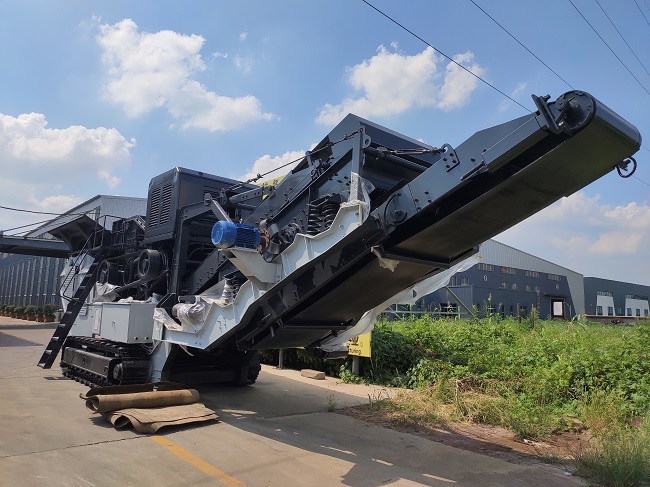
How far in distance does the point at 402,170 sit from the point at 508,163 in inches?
61.3

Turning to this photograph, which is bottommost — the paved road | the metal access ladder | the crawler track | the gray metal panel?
the paved road

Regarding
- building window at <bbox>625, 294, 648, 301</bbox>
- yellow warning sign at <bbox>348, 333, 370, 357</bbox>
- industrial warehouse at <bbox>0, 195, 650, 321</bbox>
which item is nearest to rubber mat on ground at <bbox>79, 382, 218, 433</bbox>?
yellow warning sign at <bbox>348, 333, 370, 357</bbox>

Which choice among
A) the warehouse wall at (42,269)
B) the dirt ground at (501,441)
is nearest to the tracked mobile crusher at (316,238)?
the dirt ground at (501,441)

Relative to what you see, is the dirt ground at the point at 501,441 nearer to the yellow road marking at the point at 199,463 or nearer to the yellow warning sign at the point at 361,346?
the yellow warning sign at the point at 361,346

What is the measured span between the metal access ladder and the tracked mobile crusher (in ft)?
0.10

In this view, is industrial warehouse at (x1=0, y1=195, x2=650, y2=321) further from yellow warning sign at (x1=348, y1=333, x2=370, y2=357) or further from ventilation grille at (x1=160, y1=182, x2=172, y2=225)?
ventilation grille at (x1=160, y1=182, x2=172, y2=225)

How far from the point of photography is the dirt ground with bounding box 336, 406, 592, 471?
17.7 ft

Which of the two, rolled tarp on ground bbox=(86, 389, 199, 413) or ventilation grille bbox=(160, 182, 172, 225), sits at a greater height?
ventilation grille bbox=(160, 182, 172, 225)

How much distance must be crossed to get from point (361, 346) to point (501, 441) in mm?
4133

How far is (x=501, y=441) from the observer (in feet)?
19.9

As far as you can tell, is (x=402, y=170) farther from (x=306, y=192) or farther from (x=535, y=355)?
(x=535, y=355)

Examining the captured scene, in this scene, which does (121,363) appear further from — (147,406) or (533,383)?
(533,383)

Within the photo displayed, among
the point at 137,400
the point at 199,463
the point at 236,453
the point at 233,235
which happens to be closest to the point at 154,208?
the point at 137,400

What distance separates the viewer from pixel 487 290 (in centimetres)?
3250
